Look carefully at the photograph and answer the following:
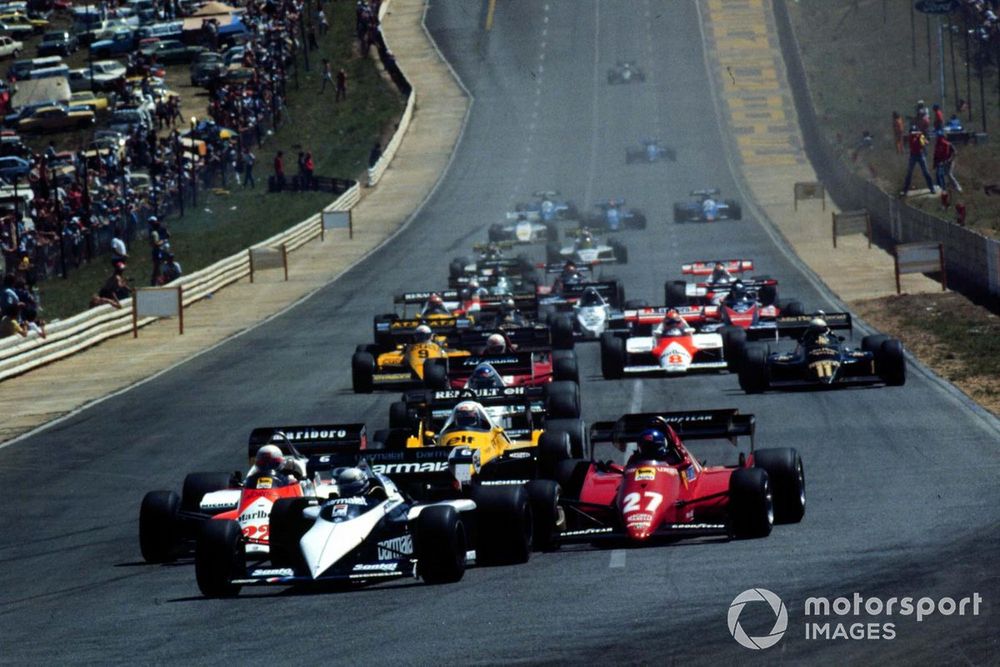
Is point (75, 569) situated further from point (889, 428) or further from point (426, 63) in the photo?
point (426, 63)

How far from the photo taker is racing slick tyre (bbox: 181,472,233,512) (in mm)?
17219

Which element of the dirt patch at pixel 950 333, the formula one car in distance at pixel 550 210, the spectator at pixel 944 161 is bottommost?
the dirt patch at pixel 950 333

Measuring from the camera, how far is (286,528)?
15.1 m

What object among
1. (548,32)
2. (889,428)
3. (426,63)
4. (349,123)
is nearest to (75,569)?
(889,428)

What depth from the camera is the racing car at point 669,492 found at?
15.6m

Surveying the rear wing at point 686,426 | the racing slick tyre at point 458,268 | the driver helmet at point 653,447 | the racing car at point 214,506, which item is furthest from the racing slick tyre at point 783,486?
the racing slick tyre at point 458,268

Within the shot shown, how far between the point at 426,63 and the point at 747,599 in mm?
75827

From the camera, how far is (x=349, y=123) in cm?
7725

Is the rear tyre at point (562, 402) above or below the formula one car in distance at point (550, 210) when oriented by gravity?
below

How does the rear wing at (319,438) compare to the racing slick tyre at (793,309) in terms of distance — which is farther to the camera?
the racing slick tyre at (793,309)

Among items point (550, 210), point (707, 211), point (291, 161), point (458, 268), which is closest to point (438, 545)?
point (458, 268)

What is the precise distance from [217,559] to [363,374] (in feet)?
46.4

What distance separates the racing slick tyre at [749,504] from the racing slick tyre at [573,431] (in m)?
3.64

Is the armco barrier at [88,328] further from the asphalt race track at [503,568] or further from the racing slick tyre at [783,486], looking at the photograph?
the racing slick tyre at [783,486]
